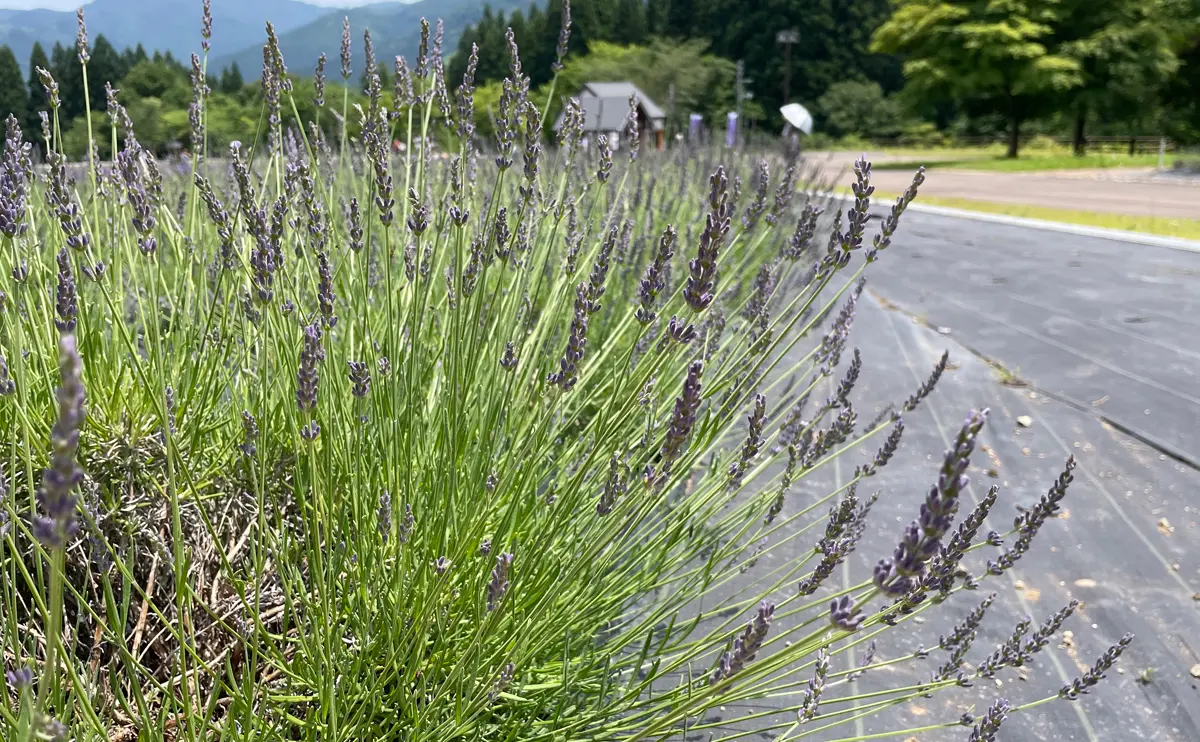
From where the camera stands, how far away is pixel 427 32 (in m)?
1.71

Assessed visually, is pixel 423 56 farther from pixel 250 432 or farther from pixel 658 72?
pixel 658 72

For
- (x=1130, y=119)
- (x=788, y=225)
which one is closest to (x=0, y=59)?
(x=788, y=225)

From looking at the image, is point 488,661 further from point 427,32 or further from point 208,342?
point 427,32

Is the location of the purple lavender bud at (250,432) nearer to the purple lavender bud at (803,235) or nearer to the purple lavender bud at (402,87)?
the purple lavender bud at (402,87)

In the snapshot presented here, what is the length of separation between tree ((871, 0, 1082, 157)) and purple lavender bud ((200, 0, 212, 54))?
32.6 m

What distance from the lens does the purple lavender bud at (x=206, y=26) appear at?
69.6 inches

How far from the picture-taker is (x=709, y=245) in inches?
36.4

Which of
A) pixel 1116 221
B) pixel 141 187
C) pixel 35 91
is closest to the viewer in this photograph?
pixel 141 187

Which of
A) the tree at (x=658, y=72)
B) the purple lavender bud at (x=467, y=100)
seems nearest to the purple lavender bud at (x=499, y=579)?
the purple lavender bud at (x=467, y=100)

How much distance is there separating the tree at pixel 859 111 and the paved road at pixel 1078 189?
25784 millimetres

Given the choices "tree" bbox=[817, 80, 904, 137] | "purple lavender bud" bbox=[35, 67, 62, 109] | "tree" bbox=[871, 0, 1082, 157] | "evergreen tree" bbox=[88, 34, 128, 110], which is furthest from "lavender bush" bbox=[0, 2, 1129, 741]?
"evergreen tree" bbox=[88, 34, 128, 110]

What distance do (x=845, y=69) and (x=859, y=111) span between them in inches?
389

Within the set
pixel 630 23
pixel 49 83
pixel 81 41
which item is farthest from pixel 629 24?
pixel 49 83

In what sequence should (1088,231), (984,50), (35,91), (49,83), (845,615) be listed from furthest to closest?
(984,50)
(35,91)
(1088,231)
(49,83)
(845,615)
